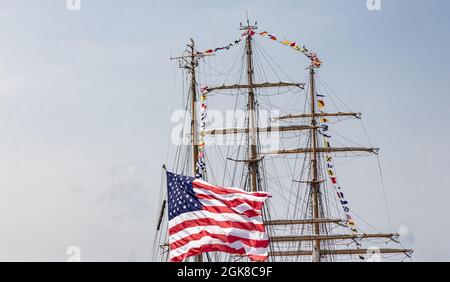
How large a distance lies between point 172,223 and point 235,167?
1081 inches

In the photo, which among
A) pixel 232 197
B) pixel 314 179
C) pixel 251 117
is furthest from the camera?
pixel 314 179

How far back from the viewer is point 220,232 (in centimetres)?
3931

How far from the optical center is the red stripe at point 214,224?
39.0m

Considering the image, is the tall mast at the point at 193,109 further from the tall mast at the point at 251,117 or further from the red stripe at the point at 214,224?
the tall mast at the point at 251,117

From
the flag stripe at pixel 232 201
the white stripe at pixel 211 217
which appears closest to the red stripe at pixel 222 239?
the white stripe at pixel 211 217

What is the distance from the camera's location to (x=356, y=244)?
89.0 meters

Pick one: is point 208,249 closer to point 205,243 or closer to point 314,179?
point 205,243

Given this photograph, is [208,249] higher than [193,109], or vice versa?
[193,109]

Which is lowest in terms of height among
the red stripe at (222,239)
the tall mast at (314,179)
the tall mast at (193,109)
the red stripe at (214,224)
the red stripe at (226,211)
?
the red stripe at (222,239)

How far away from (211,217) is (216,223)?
397 mm

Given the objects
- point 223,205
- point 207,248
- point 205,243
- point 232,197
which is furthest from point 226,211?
point 207,248
